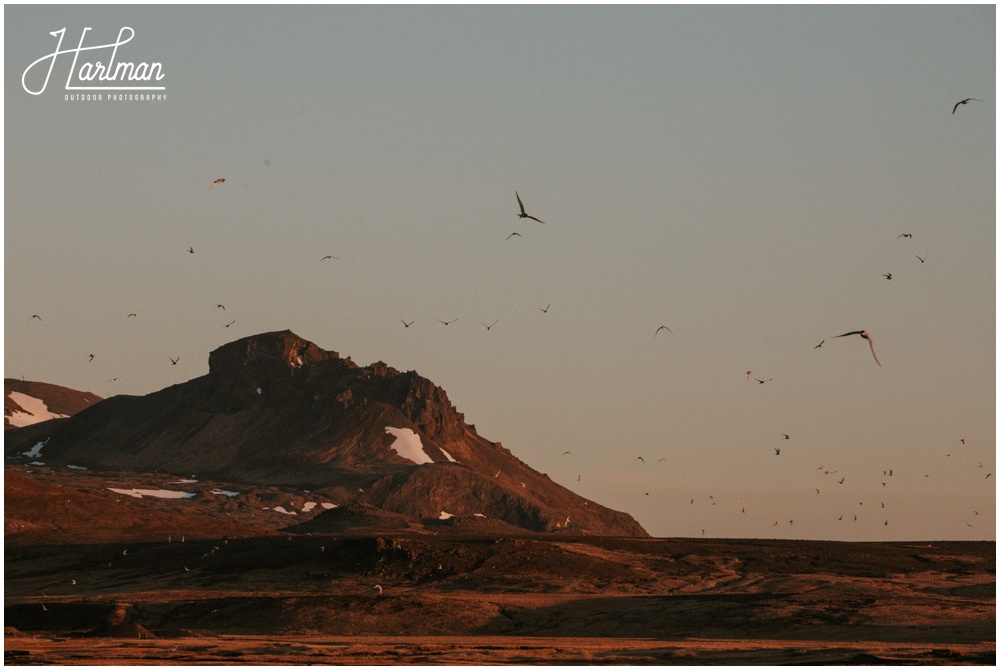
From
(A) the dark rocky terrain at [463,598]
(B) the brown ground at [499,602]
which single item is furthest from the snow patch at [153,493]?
(B) the brown ground at [499,602]

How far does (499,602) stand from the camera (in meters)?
59.2

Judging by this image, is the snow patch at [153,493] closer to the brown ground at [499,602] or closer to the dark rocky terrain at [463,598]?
the dark rocky terrain at [463,598]

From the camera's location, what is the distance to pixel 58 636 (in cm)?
4891

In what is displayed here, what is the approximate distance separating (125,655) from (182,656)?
1612 mm

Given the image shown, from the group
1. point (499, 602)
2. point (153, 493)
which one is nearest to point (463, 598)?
point (499, 602)

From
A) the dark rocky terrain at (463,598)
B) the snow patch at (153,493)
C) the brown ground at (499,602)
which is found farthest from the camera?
the snow patch at (153,493)

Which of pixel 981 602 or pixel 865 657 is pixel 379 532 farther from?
pixel 865 657

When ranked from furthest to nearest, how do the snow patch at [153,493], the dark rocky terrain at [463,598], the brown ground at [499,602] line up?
the snow patch at [153,493] → the dark rocky terrain at [463,598] → the brown ground at [499,602]

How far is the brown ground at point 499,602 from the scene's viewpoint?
4384 cm

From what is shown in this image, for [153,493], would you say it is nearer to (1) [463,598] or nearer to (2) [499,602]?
(1) [463,598]

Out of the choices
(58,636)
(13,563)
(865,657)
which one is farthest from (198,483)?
(865,657)

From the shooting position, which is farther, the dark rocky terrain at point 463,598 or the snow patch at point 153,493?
the snow patch at point 153,493

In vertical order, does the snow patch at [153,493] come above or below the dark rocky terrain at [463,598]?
above

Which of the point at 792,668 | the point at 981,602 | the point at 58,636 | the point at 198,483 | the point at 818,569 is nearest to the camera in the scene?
the point at 792,668
